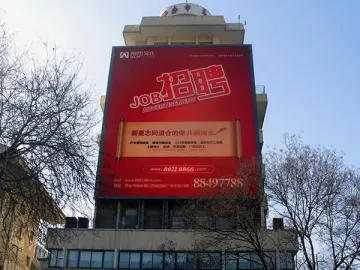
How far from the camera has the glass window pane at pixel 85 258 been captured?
3123cm

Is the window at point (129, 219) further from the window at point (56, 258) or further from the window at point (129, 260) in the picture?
the window at point (56, 258)

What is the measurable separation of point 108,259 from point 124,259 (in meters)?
1.06

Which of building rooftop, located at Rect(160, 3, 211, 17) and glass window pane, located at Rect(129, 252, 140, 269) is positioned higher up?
building rooftop, located at Rect(160, 3, 211, 17)

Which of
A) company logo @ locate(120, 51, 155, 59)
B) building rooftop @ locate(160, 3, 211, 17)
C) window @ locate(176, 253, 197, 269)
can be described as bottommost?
window @ locate(176, 253, 197, 269)

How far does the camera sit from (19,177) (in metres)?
12.0

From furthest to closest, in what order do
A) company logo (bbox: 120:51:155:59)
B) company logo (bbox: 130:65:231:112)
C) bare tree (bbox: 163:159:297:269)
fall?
1. company logo (bbox: 120:51:155:59)
2. company logo (bbox: 130:65:231:112)
3. bare tree (bbox: 163:159:297:269)

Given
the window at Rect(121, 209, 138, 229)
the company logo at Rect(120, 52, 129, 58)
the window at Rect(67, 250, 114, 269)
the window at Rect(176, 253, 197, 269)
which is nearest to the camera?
the window at Rect(176, 253, 197, 269)

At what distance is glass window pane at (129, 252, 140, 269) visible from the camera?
102 feet

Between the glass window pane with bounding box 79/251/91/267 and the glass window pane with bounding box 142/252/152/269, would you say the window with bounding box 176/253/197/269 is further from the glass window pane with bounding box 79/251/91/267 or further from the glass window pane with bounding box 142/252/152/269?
the glass window pane with bounding box 79/251/91/267

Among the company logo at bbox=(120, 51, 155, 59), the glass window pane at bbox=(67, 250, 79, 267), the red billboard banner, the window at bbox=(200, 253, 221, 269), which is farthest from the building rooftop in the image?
the window at bbox=(200, 253, 221, 269)

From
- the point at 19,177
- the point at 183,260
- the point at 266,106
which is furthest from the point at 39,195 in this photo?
the point at 266,106

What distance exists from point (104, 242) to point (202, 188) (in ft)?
24.6

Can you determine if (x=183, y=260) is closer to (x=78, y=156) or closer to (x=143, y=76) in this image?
(x=143, y=76)

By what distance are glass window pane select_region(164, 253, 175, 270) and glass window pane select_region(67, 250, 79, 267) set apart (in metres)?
5.97
